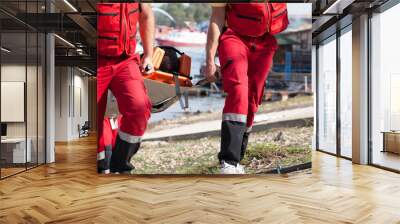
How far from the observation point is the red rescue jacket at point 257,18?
5836 millimetres

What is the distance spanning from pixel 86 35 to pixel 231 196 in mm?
6207

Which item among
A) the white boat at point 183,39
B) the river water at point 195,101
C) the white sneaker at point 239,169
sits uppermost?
the white boat at point 183,39

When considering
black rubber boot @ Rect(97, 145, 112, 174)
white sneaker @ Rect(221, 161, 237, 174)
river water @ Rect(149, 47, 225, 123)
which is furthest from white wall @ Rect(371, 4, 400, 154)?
black rubber boot @ Rect(97, 145, 112, 174)

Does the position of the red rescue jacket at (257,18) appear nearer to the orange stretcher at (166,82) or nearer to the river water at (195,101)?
the river water at (195,101)

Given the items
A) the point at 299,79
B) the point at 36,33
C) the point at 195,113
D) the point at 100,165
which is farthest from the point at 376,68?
the point at 36,33

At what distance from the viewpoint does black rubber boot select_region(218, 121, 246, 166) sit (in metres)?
5.88

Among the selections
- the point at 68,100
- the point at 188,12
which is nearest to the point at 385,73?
the point at 188,12

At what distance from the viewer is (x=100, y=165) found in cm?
598

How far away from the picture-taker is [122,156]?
5.93 metres

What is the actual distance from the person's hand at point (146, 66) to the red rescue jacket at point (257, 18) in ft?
3.96

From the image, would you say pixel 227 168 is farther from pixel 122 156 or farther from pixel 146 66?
pixel 146 66

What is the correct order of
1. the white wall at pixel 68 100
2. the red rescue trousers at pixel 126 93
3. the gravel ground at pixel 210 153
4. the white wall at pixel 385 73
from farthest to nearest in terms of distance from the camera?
the white wall at pixel 68 100 < the white wall at pixel 385 73 < the gravel ground at pixel 210 153 < the red rescue trousers at pixel 126 93

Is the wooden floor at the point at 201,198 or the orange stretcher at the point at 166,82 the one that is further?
the orange stretcher at the point at 166,82

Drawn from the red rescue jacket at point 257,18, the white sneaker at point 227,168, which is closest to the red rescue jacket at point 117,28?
the red rescue jacket at point 257,18
